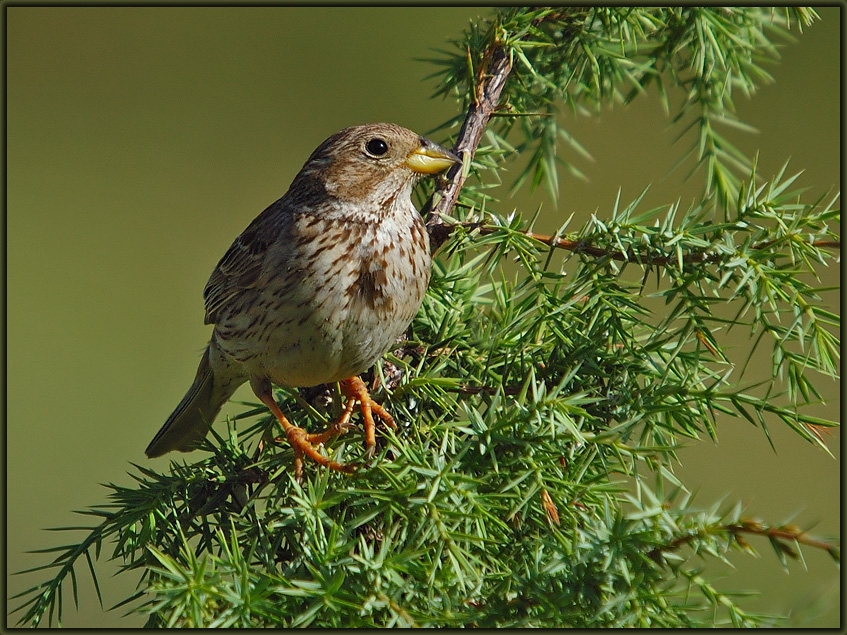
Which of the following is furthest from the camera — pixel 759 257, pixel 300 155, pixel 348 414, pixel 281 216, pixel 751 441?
pixel 300 155

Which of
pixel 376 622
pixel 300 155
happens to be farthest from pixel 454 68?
pixel 300 155

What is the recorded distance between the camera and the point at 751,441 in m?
7.00

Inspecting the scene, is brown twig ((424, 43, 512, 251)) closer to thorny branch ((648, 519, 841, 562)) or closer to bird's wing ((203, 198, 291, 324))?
bird's wing ((203, 198, 291, 324))

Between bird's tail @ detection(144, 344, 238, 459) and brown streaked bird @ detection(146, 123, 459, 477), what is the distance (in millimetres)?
248

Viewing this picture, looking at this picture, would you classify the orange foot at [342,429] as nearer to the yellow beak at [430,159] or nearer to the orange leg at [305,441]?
the orange leg at [305,441]

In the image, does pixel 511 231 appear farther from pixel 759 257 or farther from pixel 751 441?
pixel 751 441

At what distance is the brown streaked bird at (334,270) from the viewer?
104 inches

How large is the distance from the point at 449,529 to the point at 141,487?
3.12 feet

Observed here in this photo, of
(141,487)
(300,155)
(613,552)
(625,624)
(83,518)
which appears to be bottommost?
(83,518)

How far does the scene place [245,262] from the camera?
10.5ft

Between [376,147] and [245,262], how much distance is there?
2.17ft

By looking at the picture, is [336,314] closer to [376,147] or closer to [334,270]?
[334,270]

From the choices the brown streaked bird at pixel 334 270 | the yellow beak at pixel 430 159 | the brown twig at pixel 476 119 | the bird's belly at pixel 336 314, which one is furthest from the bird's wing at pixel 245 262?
the brown twig at pixel 476 119

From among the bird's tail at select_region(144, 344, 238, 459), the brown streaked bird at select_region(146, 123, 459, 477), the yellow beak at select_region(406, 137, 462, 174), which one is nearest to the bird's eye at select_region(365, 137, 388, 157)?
the brown streaked bird at select_region(146, 123, 459, 477)
